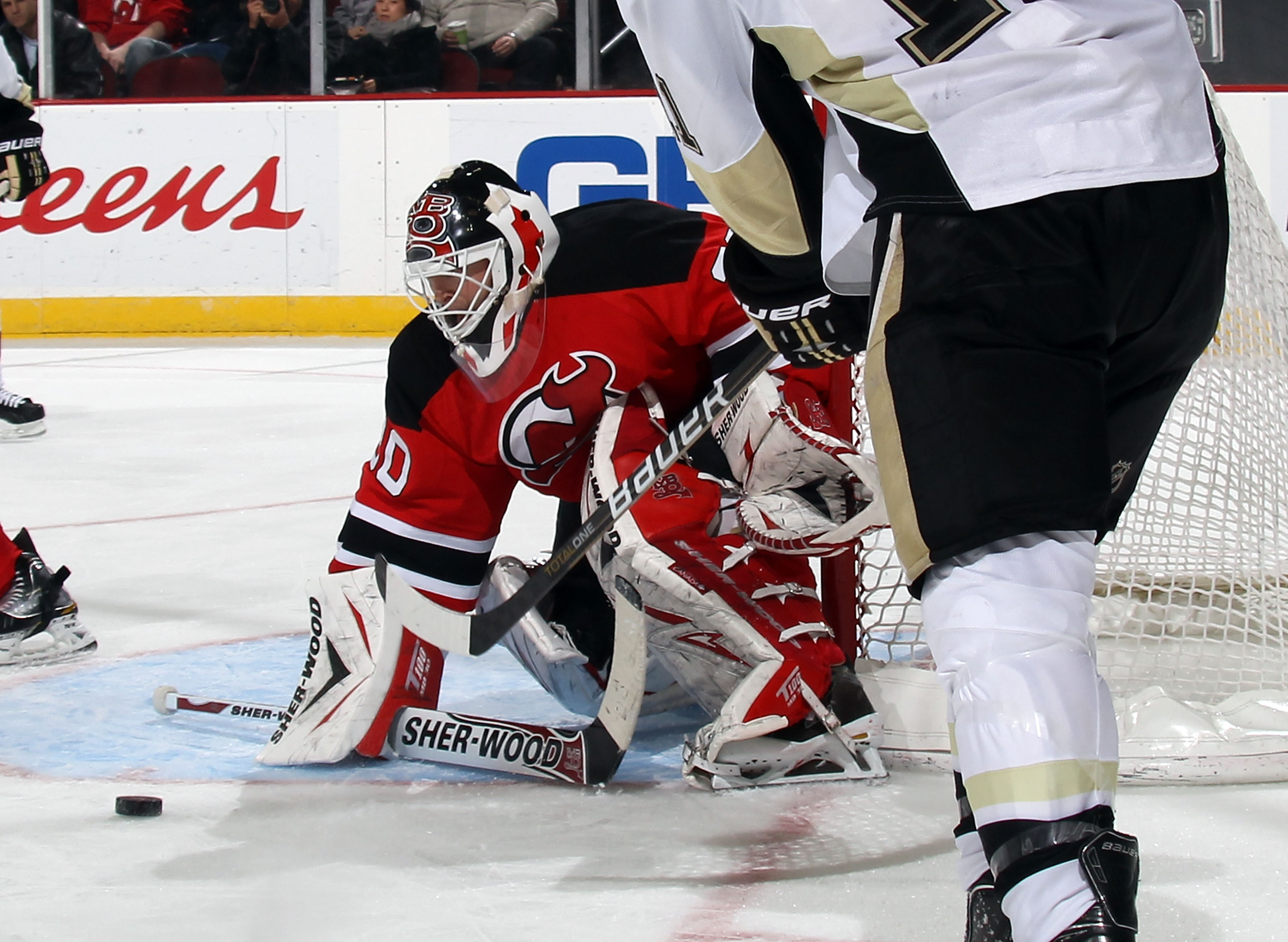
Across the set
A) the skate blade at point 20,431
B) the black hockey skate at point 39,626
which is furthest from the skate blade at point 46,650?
the skate blade at point 20,431

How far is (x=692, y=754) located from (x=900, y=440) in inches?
34.3

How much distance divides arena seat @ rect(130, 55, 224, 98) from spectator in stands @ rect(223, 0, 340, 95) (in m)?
0.08

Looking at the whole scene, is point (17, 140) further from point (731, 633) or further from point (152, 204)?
point (731, 633)

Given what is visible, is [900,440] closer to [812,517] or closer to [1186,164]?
[1186,164]

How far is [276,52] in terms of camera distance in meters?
6.61

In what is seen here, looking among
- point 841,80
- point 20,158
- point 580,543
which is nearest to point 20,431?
point 20,158

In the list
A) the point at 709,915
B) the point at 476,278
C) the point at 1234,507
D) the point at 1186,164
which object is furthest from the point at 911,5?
the point at 1234,507

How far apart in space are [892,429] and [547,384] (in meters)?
0.95

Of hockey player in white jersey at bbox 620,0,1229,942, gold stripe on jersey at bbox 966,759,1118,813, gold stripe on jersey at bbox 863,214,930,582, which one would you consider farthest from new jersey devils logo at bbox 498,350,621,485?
gold stripe on jersey at bbox 966,759,1118,813

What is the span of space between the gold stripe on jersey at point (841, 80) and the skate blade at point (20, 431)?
12.1ft

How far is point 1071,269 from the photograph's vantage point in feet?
2.81

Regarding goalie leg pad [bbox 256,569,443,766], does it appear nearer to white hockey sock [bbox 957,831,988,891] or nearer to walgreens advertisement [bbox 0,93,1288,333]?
white hockey sock [bbox 957,831,988,891]

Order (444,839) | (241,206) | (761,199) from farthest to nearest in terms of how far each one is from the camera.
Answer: (241,206) → (444,839) → (761,199)

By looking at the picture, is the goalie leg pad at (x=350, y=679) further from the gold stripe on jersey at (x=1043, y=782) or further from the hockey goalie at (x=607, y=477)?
the gold stripe on jersey at (x=1043, y=782)
